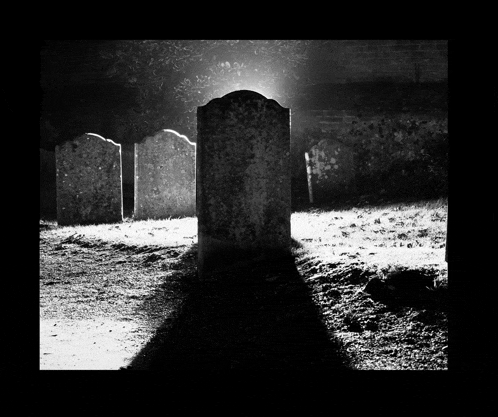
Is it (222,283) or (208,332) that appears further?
(222,283)

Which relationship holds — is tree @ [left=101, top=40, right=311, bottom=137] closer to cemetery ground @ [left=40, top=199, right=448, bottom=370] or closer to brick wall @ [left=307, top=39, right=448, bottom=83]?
brick wall @ [left=307, top=39, right=448, bottom=83]

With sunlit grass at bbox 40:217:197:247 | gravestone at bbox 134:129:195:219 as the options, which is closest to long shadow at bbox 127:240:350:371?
sunlit grass at bbox 40:217:197:247

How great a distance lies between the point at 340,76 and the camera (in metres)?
13.6

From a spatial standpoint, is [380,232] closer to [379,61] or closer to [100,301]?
[100,301]

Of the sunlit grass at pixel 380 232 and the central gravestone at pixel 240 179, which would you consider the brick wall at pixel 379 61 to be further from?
the central gravestone at pixel 240 179

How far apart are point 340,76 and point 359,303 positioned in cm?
1015

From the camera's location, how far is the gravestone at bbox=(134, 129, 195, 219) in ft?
31.4

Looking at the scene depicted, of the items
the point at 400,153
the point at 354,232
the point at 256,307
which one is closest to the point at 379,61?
the point at 400,153

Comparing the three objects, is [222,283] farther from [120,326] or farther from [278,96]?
[278,96]

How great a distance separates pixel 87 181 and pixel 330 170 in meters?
4.28
